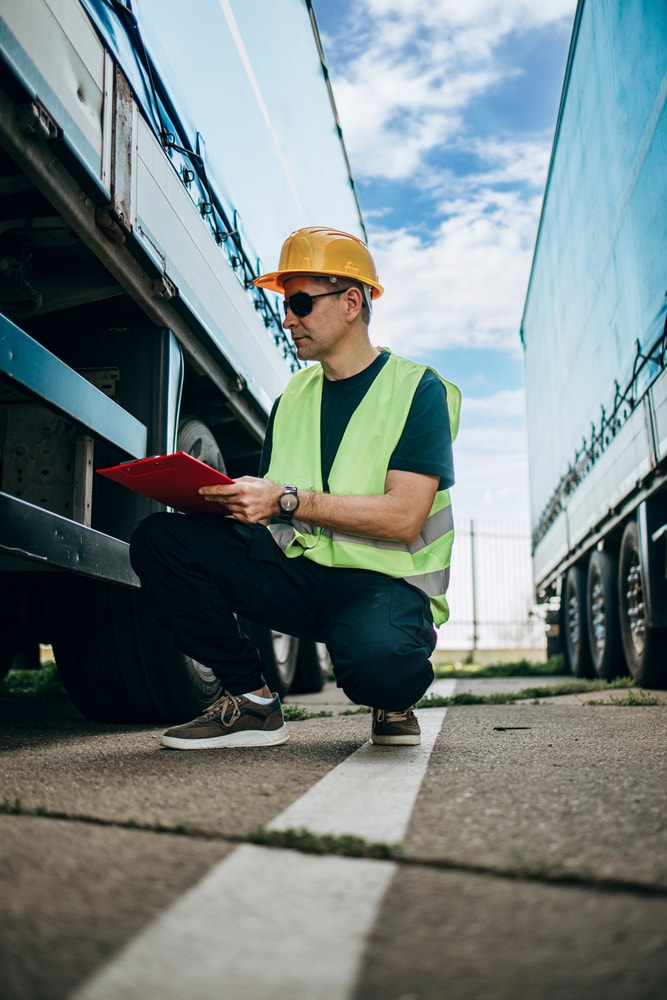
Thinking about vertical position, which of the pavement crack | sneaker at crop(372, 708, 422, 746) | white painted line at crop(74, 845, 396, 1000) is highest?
sneaker at crop(372, 708, 422, 746)

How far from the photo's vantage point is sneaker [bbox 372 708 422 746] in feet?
8.23

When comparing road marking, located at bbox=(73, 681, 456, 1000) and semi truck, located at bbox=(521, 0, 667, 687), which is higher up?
semi truck, located at bbox=(521, 0, 667, 687)

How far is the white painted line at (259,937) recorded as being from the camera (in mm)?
879

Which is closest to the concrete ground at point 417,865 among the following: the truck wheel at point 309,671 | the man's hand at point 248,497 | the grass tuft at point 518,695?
the man's hand at point 248,497

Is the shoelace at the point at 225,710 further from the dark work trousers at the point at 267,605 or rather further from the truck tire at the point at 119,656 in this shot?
the truck tire at the point at 119,656

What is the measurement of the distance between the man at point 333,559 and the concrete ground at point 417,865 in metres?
0.20

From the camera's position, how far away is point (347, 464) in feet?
8.61

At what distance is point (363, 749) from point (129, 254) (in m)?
1.56

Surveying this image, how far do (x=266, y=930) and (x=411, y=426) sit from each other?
179 centimetres

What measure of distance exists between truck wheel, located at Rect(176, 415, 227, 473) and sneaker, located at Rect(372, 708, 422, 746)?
132 centimetres

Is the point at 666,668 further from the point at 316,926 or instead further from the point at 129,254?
the point at 316,926

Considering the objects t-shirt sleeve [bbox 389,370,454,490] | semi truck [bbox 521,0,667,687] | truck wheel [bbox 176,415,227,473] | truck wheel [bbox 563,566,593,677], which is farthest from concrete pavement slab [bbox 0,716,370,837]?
truck wheel [bbox 563,566,593,677]

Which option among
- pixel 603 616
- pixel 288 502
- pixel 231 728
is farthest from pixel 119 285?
pixel 603 616

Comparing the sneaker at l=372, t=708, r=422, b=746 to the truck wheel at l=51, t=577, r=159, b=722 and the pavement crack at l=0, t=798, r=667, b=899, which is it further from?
the pavement crack at l=0, t=798, r=667, b=899
